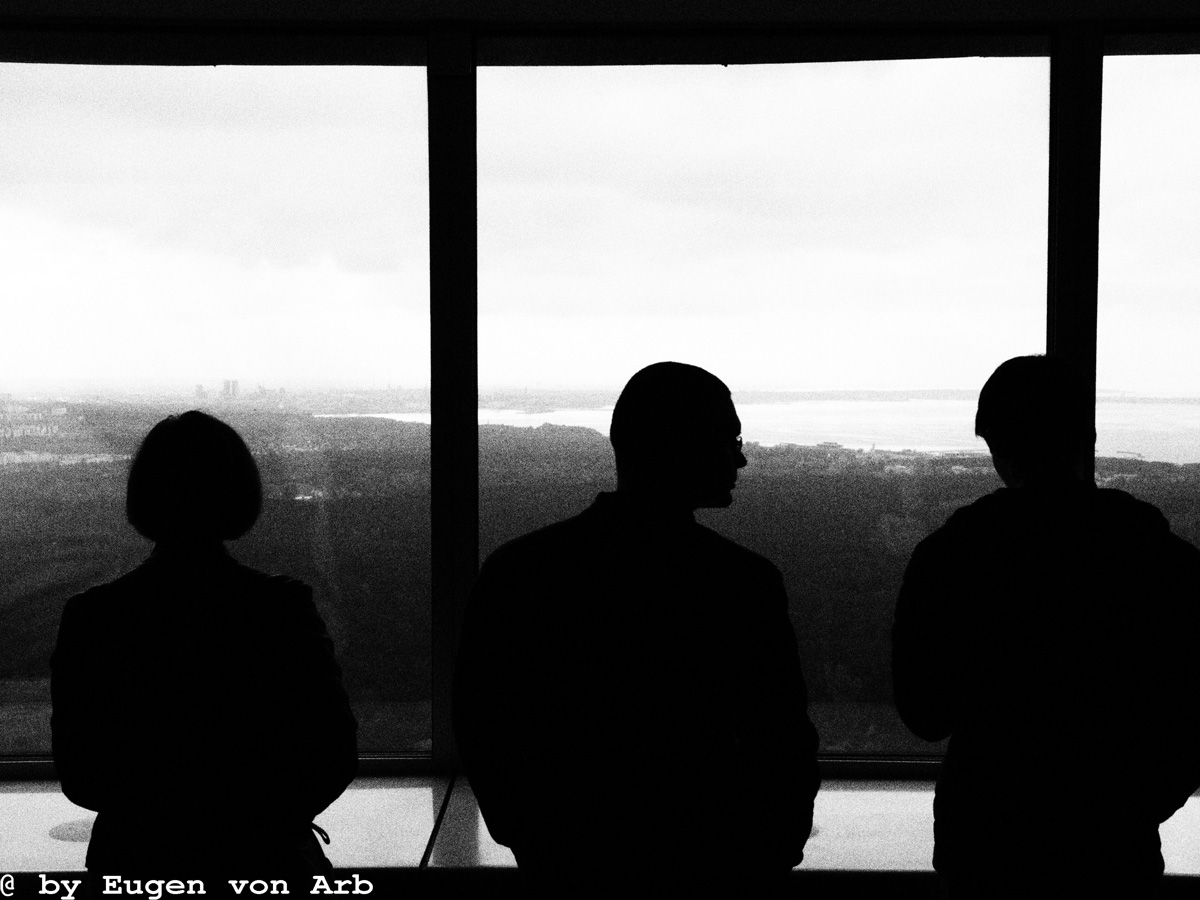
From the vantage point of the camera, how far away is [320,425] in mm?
2729

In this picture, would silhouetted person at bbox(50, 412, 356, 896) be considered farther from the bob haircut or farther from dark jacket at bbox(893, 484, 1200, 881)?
dark jacket at bbox(893, 484, 1200, 881)

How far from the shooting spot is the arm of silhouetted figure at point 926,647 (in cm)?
149

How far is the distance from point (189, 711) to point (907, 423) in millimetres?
1984

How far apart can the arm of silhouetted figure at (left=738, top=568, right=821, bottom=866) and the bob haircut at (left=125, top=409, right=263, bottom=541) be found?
0.70 m

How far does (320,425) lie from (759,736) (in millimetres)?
1786

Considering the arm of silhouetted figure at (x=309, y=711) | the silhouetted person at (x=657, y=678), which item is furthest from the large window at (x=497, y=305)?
the silhouetted person at (x=657, y=678)

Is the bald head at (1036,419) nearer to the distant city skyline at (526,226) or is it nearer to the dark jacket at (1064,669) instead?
the dark jacket at (1064,669)

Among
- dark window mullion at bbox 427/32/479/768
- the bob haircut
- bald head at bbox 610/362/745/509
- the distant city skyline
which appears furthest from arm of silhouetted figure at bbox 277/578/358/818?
the distant city skyline

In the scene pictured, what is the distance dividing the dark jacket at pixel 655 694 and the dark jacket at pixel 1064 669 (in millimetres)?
329

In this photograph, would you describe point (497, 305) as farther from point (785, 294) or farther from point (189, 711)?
point (189, 711)

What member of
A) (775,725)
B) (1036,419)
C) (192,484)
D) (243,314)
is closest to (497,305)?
(243,314)

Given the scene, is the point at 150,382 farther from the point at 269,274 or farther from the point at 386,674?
the point at 386,674

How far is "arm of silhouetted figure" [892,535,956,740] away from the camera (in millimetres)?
1494

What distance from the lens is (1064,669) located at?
4.70ft
